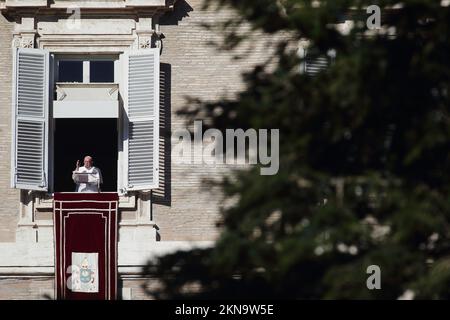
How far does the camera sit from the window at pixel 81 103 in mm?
36781

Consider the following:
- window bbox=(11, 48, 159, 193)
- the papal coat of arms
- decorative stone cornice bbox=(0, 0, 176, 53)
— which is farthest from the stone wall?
the papal coat of arms

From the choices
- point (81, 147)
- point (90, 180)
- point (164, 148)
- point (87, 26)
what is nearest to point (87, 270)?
point (90, 180)

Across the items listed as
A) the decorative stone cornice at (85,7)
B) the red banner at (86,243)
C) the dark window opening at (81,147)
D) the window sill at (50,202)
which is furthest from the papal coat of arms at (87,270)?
the decorative stone cornice at (85,7)

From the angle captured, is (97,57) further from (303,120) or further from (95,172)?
(303,120)

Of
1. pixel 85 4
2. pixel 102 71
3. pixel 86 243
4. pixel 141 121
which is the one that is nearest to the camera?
pixel 86 243

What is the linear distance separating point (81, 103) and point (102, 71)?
0.73 m

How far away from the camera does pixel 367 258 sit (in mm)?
26609

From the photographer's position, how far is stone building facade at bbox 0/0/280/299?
3697cm

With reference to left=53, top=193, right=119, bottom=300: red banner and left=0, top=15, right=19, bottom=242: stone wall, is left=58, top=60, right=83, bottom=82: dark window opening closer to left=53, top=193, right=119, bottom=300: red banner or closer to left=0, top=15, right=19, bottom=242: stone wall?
left=0, top=15, right=19, bottom=242: stone wall

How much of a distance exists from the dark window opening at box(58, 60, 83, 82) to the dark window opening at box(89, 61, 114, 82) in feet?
0.58

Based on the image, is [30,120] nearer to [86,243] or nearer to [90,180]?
[90,180]

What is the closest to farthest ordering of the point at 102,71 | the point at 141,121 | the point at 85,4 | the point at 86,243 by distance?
the point at 86,243, the point at 141,121, the point at 85,4, the point at 102,71

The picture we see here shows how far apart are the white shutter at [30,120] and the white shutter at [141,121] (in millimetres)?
1198

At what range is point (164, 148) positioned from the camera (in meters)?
37.0
